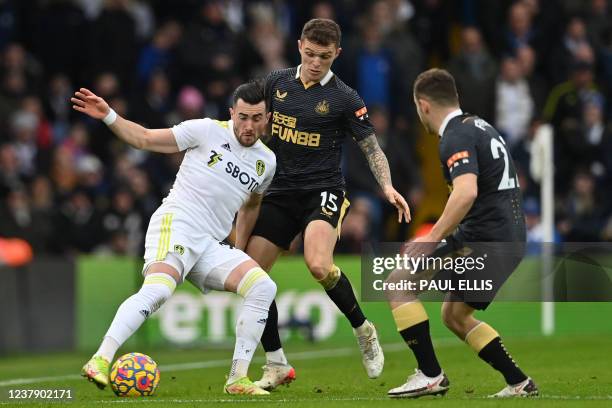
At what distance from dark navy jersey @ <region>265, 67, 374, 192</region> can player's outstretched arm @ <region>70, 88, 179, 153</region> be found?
118cm

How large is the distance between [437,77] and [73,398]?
3.67 m

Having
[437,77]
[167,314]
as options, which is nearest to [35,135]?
[167,314]

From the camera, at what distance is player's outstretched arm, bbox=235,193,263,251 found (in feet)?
37.7

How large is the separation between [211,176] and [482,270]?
228 cm

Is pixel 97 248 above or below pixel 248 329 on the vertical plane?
above

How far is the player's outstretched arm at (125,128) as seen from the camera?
406 inches

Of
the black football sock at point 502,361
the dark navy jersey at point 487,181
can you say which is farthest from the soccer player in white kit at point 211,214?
the black football sock at point 502,361

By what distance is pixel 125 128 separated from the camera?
34.3 ft

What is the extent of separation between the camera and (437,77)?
33.5ft

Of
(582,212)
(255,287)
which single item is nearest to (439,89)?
(255,287)

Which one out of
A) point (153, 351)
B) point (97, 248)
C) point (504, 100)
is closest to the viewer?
point (153, 351)

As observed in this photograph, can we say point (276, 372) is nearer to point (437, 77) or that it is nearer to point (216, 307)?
point (437, 77)

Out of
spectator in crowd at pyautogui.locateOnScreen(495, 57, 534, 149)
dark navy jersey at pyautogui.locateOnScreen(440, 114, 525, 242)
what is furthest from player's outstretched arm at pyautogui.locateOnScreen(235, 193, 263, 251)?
spectator in crowd at pyautogui.locateOnScreen(495, 57, 534, 149)

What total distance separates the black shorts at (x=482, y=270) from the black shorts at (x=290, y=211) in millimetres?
1564
